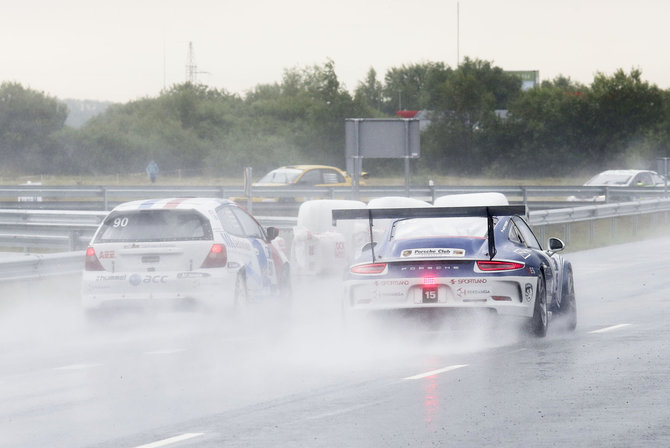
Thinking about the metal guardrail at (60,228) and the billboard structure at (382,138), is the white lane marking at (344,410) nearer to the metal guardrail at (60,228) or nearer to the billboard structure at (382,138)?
the metal guardrail at (60,228)

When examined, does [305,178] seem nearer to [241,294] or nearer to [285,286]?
[285,286]

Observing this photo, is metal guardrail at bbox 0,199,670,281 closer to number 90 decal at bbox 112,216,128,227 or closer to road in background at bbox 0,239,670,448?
road in background at bbox 0,239,670,448

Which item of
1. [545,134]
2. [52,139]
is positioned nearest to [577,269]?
[545,134]

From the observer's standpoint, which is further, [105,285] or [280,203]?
[280,203]

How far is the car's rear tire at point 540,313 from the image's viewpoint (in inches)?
518

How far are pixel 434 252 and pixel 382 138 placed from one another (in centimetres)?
1432

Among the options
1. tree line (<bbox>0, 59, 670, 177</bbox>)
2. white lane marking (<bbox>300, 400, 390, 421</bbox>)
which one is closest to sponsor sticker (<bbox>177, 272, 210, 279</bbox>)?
white lane marking (<bbox>300, 400, 390, 421</bbox>)

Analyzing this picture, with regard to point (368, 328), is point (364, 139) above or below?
above

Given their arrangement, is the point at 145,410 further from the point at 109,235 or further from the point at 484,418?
the point at 109,235

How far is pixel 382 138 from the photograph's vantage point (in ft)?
89.2

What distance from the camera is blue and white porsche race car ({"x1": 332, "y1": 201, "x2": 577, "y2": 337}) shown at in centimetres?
1278

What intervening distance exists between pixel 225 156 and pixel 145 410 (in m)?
101

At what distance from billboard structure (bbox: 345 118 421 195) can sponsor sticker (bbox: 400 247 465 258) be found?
13688 millimetres

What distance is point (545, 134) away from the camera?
104 m
